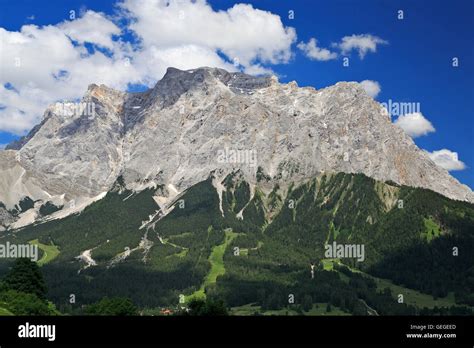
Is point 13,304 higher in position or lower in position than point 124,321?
lower

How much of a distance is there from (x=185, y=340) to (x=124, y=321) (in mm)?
1998

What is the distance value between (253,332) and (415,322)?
5362mm

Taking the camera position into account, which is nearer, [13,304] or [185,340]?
[185,340]

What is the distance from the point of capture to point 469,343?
19109 millimetres

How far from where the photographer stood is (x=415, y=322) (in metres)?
19.3

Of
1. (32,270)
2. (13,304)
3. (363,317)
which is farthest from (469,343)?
(32,270)

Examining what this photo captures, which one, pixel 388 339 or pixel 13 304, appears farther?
pixel 13 304

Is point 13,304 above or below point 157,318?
below

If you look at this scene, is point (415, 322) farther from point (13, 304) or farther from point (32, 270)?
point (32, 270)

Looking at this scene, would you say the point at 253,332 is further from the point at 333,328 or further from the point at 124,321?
the point at 124,321

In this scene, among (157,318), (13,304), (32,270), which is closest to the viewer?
(157,318)

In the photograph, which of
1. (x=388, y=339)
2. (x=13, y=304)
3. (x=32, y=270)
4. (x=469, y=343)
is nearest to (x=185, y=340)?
(x=388, y=339)

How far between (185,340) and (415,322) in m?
7.44

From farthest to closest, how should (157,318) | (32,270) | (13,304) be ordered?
(32,270)
(13,304)
(157,318)
